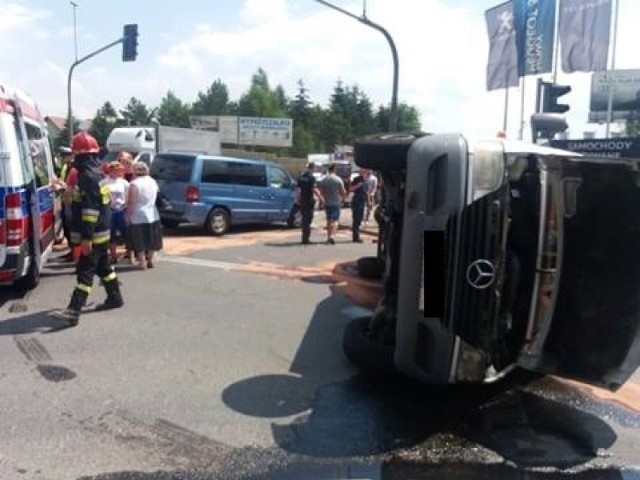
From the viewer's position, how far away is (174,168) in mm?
14898

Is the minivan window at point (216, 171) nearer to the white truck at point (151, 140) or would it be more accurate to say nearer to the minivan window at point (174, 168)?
the minivan window at point (174, 168)

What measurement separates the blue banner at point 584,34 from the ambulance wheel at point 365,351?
12659 millimetres

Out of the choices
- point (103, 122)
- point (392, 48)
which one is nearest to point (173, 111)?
point (103, 122)

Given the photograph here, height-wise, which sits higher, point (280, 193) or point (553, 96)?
point (553, 96)

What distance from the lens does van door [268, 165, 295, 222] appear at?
1678cm

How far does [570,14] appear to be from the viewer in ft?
53.8

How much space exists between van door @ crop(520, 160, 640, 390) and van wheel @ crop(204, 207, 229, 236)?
11.2 metres

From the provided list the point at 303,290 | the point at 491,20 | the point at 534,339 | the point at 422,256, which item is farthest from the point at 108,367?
the point at 491,20

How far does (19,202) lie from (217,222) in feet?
26.2

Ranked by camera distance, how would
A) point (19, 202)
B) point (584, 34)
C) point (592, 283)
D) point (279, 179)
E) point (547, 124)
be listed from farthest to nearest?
point (279, 179), point (584, 34), point (547, 124), point (19, 202), point (592, 283)

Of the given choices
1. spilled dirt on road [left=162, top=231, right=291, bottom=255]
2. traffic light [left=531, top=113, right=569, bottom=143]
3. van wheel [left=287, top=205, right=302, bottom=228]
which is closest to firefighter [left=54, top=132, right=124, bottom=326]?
spilled dirt on road [left=162, top=231, right=291, bottom=255]

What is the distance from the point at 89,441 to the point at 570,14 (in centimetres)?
1543

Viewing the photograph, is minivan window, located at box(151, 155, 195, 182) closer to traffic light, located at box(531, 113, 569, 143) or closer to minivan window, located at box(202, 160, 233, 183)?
minivan window, located at box(202, 160, 233, 183)

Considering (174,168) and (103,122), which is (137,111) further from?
(174,168)
